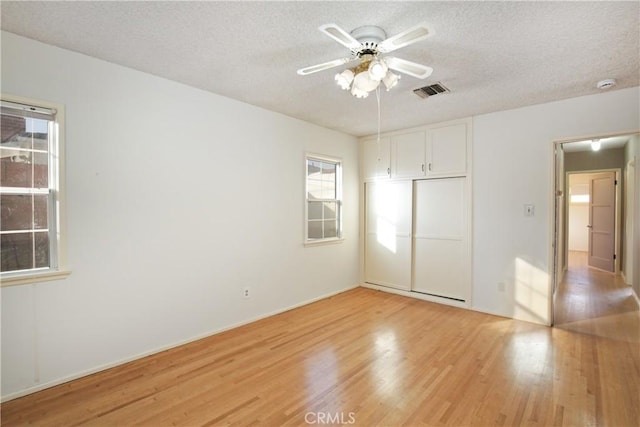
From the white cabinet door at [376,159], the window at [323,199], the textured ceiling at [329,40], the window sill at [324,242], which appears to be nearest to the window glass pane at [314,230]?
the window at [323,199]

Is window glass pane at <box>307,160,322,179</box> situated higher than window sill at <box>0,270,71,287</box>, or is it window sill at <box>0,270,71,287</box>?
window glass pane at <box>307,160,322,179</box>

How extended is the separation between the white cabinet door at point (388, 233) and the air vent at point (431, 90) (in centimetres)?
166

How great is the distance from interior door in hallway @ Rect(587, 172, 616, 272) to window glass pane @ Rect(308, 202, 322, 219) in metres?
6.15

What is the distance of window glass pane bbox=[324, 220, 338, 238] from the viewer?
4.82m

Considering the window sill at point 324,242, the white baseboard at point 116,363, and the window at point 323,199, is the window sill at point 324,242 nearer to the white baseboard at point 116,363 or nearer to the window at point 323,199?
the window at point 323,199

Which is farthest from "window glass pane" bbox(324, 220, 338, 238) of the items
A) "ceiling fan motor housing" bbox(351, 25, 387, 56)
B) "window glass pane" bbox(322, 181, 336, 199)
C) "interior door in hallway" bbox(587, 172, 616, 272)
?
"interior door in hallway" bbox(587, 172, 616, 272)

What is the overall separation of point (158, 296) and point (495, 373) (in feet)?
10.1

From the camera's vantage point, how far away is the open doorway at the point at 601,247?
3816mm

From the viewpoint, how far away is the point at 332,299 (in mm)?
4578

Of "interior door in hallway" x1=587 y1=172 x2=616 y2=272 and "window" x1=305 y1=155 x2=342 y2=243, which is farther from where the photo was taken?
"interior door in hallway" x1=587 y1=172 x2=616 y2=272

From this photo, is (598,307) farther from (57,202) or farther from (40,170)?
(40,170)

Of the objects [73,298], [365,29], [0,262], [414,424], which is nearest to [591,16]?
[365,29]

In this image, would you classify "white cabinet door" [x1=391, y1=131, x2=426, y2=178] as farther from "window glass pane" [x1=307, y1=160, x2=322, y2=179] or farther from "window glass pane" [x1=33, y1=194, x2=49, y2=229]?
"window glass pane" [x1=33, y1=194, x2=49, y2=229]

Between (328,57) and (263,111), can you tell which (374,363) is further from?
(263,111)
